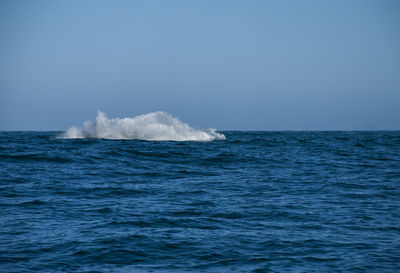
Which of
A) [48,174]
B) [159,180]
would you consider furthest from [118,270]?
[48,174]

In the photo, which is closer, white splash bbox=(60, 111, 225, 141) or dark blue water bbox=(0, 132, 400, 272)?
dark blue water bbox=(0, 132, 400, 272)

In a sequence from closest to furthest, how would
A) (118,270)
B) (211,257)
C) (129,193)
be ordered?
(118,270)
(211,257)
(129,193)

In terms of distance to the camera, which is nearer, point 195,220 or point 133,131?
point 195,220

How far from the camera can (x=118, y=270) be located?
304 inches

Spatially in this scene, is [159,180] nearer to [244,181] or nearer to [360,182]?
[244,181]

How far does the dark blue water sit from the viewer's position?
8.23m

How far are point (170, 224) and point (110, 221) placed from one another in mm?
1643

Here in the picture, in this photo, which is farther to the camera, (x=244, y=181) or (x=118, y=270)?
(x=244, y=181)

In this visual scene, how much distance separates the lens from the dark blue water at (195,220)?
8234 millimetres

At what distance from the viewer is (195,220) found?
1143 centimetres

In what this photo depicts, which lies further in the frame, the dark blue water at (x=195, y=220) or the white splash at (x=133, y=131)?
the white splash at (x=133, y=131)

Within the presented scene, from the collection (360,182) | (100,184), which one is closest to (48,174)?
(100,184)

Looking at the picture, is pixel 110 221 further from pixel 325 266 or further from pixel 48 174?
pixel 48 174

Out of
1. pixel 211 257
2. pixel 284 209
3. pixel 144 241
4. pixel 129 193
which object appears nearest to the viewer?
pixel 211 257
